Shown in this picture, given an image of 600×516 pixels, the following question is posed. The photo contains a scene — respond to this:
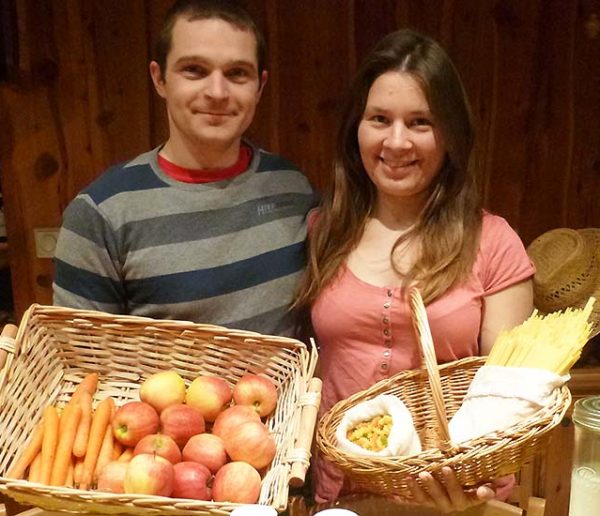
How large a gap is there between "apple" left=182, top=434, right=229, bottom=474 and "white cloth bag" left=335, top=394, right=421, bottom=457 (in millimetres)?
185

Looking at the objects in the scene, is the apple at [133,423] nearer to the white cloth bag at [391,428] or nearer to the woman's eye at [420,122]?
the white cloth bag at [391,428]

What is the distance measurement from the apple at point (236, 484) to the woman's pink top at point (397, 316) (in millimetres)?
415

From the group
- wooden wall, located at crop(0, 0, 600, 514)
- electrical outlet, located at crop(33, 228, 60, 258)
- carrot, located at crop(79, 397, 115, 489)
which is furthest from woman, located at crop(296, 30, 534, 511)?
electrical outlet, located at crop(33, 228, 60, 258)

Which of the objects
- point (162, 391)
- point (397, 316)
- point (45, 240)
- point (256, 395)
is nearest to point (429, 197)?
point (397, 316)

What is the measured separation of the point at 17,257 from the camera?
85.3 inches

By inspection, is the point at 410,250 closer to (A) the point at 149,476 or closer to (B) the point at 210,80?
(B) the point at 210,80

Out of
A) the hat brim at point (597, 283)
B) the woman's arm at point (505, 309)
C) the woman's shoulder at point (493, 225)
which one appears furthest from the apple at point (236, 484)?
the hat brim at point (597, 283)

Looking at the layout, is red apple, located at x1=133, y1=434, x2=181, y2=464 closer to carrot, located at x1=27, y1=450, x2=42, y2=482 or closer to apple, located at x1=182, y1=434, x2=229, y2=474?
apple, located at x1=182, y1=434, x2=229, y2=474

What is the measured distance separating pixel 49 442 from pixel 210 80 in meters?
0.69

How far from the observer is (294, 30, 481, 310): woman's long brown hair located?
1.35m

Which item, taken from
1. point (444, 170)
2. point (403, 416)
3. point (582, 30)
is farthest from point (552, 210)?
point (403, 416)

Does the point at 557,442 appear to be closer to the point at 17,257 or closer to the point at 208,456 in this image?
the point at 208,456

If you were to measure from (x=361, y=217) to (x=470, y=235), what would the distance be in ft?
0.75

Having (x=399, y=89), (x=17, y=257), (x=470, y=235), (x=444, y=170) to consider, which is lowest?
(x=17, y=257)
